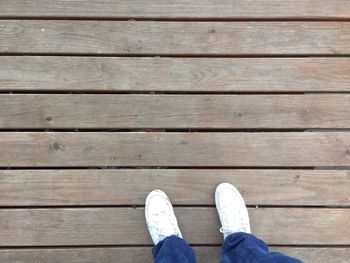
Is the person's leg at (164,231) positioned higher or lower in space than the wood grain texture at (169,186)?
lower

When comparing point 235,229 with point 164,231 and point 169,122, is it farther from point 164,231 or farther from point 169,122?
point 169,122

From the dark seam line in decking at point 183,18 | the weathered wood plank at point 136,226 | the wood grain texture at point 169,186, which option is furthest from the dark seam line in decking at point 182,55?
the weathered wood plank at point 136,226

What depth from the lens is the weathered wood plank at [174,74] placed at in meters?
1.43

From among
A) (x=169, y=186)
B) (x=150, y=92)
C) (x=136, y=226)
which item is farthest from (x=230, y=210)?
(x=150, y=92)

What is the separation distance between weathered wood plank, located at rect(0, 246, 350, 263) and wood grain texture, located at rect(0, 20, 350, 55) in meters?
0.70

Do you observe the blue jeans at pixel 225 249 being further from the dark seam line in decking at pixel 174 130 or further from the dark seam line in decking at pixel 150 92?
the dark seam line in decking at pixel 150 92

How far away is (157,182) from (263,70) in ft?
1.80

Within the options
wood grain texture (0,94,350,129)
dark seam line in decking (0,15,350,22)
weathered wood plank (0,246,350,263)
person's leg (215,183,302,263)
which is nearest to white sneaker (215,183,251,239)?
person's leg (215,183,302,263)

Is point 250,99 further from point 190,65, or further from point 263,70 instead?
point 190,65

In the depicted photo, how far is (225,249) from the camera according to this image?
1385 millimetres

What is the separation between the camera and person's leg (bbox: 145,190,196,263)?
1.36m

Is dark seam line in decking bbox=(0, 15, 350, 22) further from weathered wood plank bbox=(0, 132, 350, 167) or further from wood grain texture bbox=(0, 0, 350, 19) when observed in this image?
weathered wood plank bbox=(0, 132, 350, 167)

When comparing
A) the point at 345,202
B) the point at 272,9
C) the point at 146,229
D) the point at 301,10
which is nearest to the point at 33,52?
the point at 146,229

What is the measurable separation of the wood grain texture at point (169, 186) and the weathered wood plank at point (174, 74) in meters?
0.30
